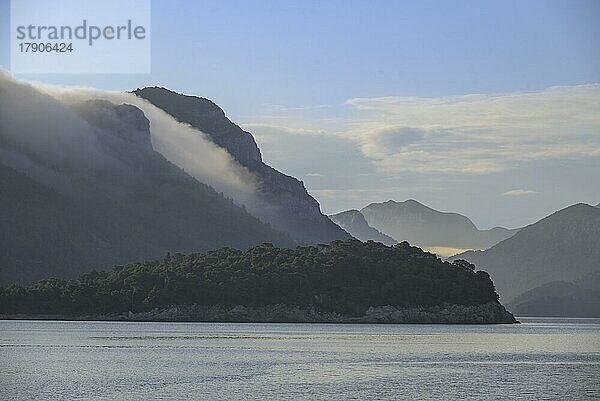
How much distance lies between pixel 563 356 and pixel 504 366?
2134cm

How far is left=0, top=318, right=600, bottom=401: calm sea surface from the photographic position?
71.8 m

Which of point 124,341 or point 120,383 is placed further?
point 124,341

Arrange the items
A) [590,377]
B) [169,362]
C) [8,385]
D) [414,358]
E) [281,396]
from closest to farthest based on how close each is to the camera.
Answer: [281,396] < [8,385] < [590,377] < [169,362] < [414,358]

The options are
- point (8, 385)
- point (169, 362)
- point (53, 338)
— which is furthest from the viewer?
point (53, 338)

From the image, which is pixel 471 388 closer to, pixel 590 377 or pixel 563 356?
pixel 590 377

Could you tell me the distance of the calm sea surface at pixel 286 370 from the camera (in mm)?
71750

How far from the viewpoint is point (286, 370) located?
89.6 meters

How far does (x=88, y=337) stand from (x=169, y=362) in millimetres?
56184

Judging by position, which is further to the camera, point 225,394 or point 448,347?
point 448,347

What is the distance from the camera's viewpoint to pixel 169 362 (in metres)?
99.0

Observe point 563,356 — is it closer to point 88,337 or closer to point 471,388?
point 471,388

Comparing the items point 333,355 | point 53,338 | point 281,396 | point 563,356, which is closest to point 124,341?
point 53,338

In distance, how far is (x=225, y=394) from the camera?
2761 inches

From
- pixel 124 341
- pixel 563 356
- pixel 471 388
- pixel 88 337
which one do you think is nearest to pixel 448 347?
pixel 563 356
